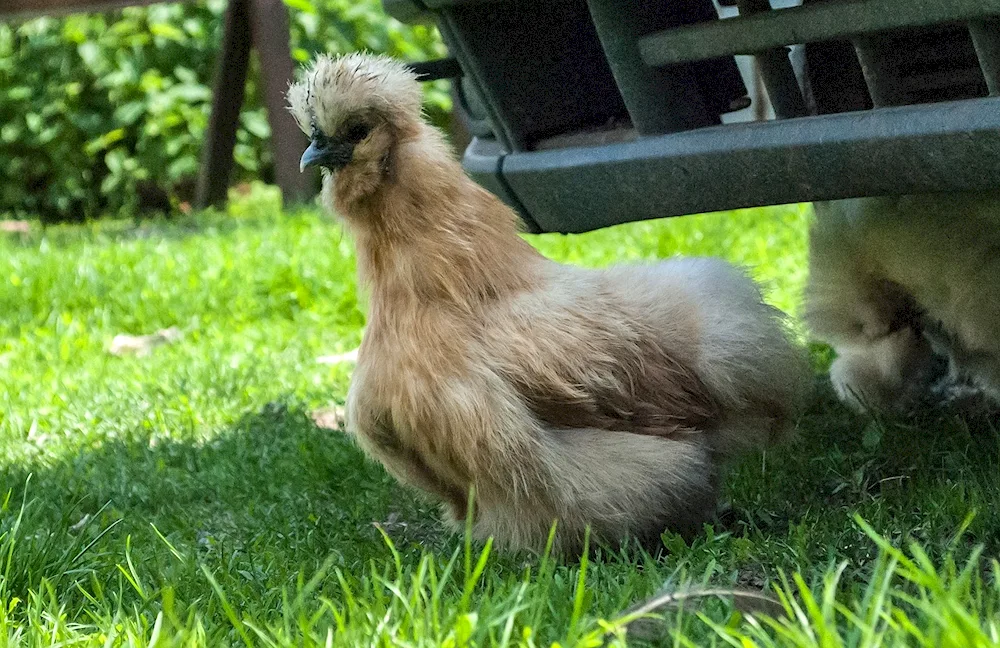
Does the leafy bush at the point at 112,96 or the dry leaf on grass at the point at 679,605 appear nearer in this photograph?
the dry leaf on grass at the point at 679,605

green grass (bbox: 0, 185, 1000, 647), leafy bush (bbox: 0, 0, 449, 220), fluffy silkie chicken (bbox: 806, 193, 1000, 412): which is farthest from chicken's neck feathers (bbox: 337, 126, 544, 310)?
leafy bush (bbox: 0, 0, 449, 220)

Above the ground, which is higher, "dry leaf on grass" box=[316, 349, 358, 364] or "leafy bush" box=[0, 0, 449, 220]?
"leafy bush" box=[0, 0, 449, 220]

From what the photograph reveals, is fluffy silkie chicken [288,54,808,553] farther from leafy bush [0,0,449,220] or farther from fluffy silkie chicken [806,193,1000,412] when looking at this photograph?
leafy bush [0,0,449,220]

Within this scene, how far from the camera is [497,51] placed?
3.09 meters

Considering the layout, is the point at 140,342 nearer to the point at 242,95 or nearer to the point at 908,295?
the point at 908,295

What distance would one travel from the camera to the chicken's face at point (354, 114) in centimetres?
272

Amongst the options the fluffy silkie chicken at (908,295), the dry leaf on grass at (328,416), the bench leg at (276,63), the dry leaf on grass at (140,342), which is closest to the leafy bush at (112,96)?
the bench leg at (276,63)

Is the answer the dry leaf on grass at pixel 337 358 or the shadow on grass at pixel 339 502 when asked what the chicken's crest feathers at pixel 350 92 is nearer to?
the shadow on grass at pixel 339 502

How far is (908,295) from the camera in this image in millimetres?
3508

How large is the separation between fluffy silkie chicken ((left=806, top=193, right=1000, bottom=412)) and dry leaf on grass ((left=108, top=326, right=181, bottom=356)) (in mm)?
3068

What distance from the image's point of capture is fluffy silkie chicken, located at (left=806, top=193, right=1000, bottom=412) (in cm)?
315

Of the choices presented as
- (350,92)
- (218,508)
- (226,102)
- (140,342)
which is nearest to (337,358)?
(140,342)

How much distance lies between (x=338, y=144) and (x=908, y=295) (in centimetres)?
168

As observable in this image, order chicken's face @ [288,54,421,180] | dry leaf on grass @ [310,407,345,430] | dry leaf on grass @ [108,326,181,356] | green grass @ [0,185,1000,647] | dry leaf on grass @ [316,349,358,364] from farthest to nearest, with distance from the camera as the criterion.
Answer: dry leaf on grass @ [108,326,181,356]
dry leaf on grass @ [316,349,358,364]
dry leaf on grass @ [310,407,345,430]
chicken's face @ [288,54,421,180]
green grass @ [0,185,1000,647]
